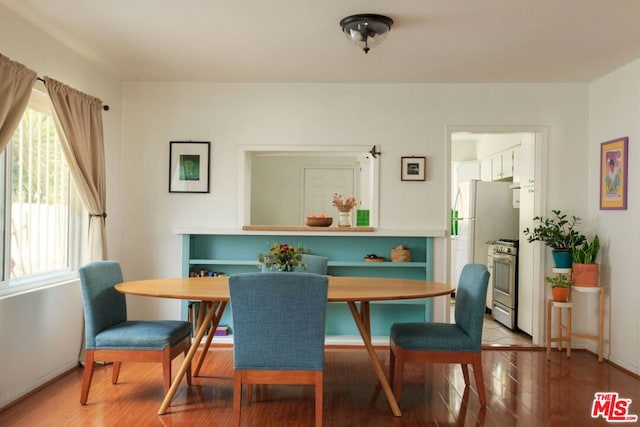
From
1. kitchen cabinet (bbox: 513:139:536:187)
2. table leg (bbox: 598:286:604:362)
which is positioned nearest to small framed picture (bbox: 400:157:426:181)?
kitchen cabinet (bbox: 513:139:536:187)

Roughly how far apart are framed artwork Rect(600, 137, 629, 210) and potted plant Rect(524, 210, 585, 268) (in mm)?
313

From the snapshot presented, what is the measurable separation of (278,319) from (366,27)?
5.99 ft

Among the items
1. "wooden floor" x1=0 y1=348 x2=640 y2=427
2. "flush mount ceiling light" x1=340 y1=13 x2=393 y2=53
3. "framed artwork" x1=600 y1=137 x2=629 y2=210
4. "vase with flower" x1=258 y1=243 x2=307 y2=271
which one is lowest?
"wooden floor" x1=0 y1=348 x2=640 y2=427

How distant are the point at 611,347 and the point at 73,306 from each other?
4.23 m

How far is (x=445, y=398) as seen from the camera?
10.6 ft

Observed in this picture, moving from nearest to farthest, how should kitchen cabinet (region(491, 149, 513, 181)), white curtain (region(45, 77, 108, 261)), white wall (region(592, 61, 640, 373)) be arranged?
white curtain (region(45, 77, 108, 261)), white wall (region(592, 61, 640, 373)), kitchen cabinet (region(491, 149, 513, 181))

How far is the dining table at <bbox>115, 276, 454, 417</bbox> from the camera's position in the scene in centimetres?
285

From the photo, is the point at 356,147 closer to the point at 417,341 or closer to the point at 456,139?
the point at 417,341

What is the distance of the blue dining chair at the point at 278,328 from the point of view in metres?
2.50

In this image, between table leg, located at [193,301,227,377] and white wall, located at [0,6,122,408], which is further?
table leg, located at [193,301,227,377]

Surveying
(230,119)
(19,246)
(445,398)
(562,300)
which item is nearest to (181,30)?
(230,119)

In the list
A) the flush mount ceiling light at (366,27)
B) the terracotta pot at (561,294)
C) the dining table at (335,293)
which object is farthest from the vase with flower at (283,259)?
the terracotta pot at (561,294)

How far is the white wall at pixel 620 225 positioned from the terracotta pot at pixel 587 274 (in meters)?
0.15

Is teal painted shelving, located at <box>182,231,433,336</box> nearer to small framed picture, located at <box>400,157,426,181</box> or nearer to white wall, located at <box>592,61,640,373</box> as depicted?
small framed picture, located at <box>400,157,426,181</box>
